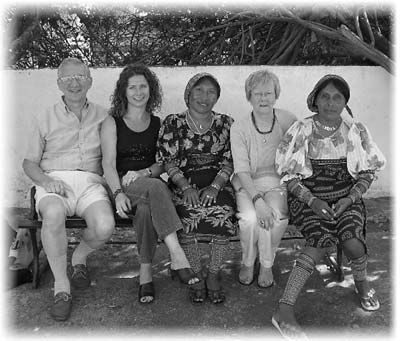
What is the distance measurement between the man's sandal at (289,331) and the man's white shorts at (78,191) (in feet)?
4.91

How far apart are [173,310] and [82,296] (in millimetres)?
709

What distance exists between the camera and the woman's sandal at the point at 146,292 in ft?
10.6

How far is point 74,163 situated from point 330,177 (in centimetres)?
192

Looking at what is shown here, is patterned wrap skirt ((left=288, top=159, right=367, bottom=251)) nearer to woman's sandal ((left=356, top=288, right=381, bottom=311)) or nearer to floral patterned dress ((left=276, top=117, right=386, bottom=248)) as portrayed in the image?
floral patterned dress ((left=276, top=117, right=386, bottom=248))

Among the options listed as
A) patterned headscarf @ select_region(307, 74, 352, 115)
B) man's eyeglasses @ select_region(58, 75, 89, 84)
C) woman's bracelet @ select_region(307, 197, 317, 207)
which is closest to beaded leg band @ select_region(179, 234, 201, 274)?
woman's bracelet @ select_region(307, 197, 317, 207)

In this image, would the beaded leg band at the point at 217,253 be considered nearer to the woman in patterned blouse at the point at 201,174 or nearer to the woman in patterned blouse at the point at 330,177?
the woman in patterned blouse at the point at 201,174

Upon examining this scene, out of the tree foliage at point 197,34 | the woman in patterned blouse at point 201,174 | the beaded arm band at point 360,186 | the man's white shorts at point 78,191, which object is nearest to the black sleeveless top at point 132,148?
the woman in patterned blouse at point 201,174

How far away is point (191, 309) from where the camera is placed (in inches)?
124

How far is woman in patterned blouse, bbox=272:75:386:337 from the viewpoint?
305 cm

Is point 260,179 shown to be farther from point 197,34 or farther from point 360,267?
point 197,34

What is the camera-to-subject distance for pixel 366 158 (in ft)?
10.7

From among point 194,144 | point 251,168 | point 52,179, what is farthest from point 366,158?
point 52,179

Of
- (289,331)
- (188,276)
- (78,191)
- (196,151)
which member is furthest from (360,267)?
(78,191)

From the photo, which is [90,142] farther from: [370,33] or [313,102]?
[370,33]
